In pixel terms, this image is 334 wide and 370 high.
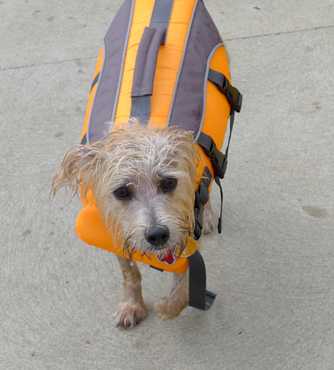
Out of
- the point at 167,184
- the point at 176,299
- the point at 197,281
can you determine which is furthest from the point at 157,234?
the point at 176,299

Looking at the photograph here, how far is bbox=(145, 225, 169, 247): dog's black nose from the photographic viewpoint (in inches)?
84.0

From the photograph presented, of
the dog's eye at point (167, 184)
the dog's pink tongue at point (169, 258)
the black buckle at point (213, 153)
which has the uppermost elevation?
the dog's eye at point (167, 184)

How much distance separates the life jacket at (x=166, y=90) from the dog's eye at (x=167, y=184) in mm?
216

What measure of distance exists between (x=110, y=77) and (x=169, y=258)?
2.55 feet

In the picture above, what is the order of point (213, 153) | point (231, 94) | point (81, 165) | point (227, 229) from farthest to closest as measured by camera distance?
point (227, 229) < point (231, 94) < point (213, 153) < point (81, 165)

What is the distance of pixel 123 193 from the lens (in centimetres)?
221

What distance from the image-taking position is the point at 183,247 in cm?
236

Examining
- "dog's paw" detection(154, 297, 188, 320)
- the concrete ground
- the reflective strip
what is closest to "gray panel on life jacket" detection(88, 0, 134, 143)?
the reflective strip

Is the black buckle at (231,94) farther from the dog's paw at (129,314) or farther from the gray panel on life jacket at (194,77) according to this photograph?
the dog's paw at (129,314)

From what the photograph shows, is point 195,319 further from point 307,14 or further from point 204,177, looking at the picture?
point 307,14

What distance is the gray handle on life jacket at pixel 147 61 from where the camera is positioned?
2.39 meters

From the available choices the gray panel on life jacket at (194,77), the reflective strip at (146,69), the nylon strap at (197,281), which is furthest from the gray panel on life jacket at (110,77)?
the nylon strap at (197,281)

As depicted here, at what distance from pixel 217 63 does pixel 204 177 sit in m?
0.64

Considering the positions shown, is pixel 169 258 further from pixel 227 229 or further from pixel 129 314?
pixel 227 229
